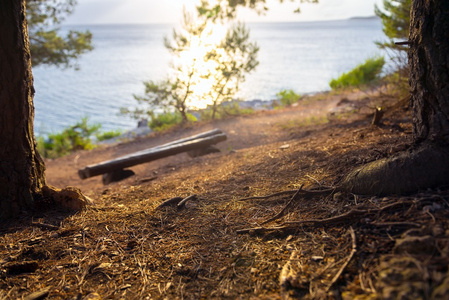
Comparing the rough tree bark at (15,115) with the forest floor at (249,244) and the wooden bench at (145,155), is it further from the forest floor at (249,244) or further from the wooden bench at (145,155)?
the wooden bench at (145,155)

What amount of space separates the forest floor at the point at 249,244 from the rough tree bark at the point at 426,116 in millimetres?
132

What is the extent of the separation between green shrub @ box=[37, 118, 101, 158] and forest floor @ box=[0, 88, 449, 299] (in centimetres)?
946

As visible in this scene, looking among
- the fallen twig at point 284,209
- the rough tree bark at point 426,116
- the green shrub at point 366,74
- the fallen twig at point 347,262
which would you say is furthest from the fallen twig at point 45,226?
the green shrub at point 366,74

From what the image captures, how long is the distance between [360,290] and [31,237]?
8.28 feet

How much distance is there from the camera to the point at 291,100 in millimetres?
15320

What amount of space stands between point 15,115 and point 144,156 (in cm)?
372

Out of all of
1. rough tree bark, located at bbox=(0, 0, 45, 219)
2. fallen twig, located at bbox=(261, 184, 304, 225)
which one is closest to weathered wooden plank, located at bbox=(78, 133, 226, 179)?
rough tree bark, located at bbox=(0, 0, 45, 219)

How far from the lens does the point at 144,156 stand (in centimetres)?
720

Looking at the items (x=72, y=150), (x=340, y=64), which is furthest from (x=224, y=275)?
(x=340, y=64)

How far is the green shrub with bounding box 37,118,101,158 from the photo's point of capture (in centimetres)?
1266

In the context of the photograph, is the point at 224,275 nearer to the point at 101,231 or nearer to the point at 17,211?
the point at 101,231

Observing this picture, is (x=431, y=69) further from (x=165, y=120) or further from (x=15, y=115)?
(x=165, y=120)

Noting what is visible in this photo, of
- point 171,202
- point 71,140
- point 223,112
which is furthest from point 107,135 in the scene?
point 171,202

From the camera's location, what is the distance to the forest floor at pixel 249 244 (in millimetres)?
2006
